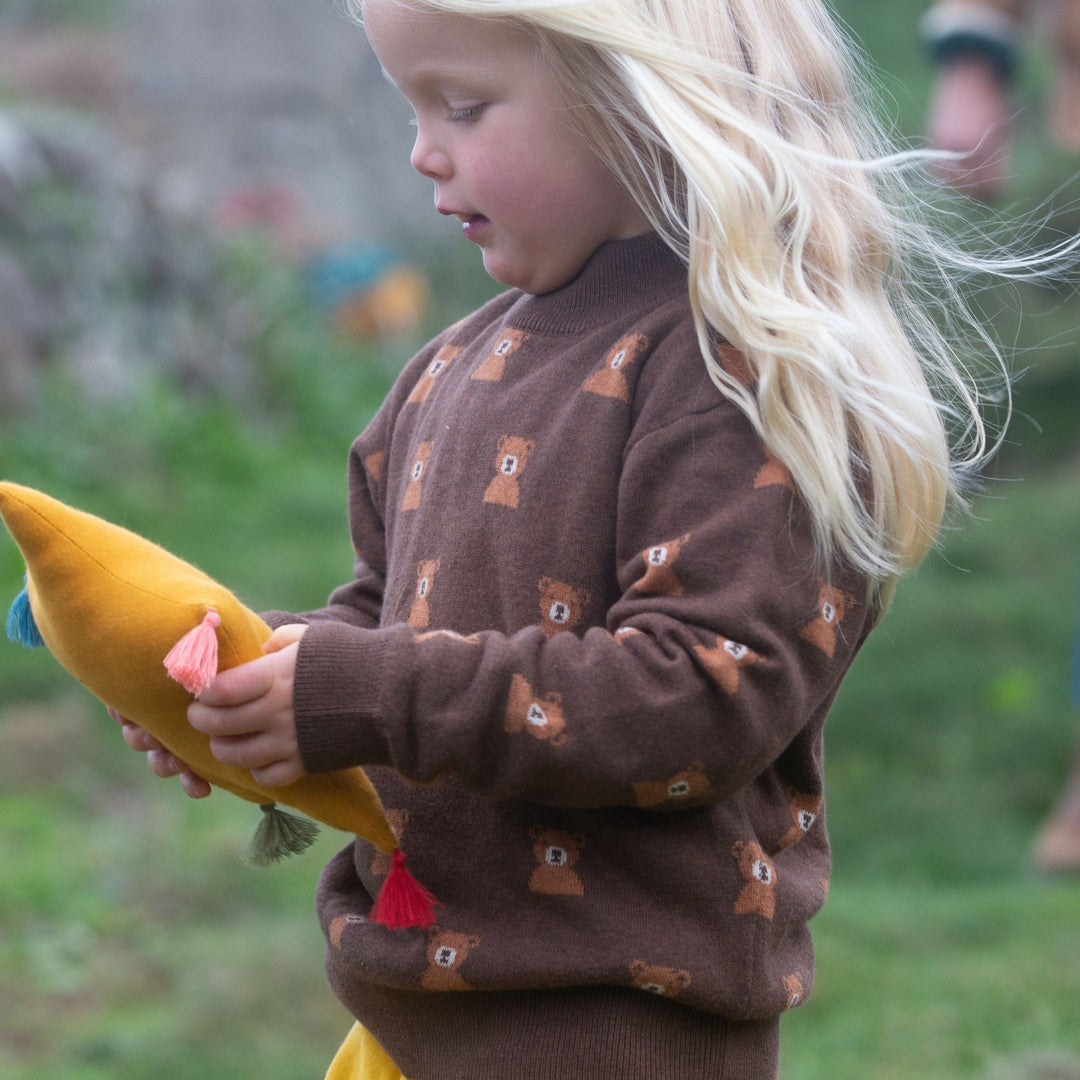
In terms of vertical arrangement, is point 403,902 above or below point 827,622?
below

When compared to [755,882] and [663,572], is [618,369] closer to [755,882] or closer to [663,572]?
→ [663,572]

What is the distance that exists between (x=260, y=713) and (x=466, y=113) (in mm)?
606

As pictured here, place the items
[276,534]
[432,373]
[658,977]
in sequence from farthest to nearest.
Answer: [276,534] < [432,373] < [658,977]

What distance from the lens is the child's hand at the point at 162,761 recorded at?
150cm

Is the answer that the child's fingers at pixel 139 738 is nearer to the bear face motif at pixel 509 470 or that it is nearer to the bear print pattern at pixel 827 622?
the bear face motif at pixel 509 470

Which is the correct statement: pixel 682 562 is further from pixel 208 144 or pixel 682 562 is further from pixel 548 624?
pixel 208 144

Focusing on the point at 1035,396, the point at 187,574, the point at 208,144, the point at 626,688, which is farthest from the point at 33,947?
the point at 208,144

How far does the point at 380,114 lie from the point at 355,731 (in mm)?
8961

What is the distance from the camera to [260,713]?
4.27 ft

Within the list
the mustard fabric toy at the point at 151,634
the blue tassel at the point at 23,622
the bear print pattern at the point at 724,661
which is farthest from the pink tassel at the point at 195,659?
the bear print pattern at the point at 724,661

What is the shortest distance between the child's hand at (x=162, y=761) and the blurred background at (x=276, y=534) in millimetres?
1057

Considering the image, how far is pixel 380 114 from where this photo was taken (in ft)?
31.9

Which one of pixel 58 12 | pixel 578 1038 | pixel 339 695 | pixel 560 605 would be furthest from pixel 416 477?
pixel 58 12

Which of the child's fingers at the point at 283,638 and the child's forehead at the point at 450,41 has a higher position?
the child's forehead at the point at 450,41
